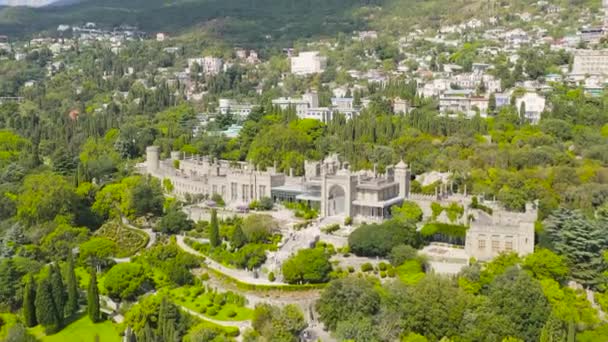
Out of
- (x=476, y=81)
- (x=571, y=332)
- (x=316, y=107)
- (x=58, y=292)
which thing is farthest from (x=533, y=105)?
(x=58, y=292)

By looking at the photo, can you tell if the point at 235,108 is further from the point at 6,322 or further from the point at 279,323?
the point at 279,323

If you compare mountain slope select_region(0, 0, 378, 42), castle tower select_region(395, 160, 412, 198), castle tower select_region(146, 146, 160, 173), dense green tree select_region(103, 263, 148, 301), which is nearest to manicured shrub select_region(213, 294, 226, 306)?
dense green tree select_region(103, 263, 148, 301)

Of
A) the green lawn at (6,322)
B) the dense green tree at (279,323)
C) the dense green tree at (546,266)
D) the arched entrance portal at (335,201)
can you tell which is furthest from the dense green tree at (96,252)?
the dense green tree at (546,266)

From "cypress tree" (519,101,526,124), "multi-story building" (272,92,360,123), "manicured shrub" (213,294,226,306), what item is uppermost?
"cypress tree" (519,101,526,124)

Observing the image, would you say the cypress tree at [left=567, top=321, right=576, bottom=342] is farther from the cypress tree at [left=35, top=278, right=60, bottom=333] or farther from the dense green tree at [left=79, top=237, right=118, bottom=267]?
the dense green tree at [left=79, top=237, right=118, bottom=267]

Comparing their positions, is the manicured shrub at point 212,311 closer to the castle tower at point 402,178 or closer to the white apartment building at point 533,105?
the castle tower at point 402,178

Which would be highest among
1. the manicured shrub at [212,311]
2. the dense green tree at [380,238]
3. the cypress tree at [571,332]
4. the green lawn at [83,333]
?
the dense green tree at [380,238]
